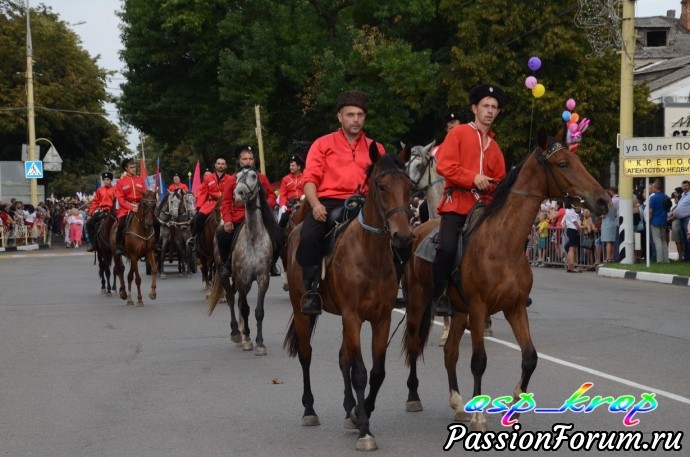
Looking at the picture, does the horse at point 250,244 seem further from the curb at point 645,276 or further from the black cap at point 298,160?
the curb at point 645,276

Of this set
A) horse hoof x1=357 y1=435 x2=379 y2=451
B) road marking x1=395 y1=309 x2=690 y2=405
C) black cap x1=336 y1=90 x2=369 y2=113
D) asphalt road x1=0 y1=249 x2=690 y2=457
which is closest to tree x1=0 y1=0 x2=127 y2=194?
asphalt road x1=0 y1=249 x2=690 y2=457

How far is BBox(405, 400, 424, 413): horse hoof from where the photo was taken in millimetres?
9047

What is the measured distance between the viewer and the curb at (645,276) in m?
23.0

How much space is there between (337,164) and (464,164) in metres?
1.03

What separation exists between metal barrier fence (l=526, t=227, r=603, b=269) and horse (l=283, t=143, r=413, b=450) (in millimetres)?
20939

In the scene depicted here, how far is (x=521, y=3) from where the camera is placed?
1811 inches

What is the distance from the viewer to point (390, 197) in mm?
7859

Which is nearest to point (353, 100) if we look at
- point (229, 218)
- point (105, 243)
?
point (229, 218)

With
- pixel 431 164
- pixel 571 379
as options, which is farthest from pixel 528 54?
pixel 571 379

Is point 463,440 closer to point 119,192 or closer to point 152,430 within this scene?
point 152,430

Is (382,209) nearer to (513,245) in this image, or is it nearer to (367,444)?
(513,245)

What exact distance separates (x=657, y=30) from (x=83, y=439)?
75.6m

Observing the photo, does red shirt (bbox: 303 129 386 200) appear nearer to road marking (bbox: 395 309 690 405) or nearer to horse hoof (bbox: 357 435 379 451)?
horse hoof (bbox: 357 435 379 451)

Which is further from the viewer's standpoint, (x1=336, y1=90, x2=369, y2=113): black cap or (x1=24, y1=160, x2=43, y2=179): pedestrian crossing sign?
(x1=24, y1=160, x2=43, y2=179): pedestrian crossing sign
